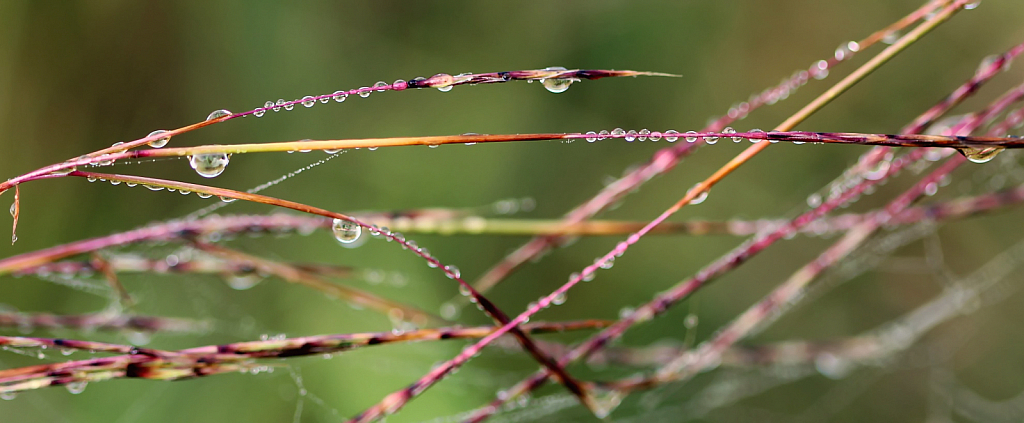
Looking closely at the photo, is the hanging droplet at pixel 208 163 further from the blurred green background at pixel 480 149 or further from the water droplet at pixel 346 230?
the blurred green background at pixel 480 149

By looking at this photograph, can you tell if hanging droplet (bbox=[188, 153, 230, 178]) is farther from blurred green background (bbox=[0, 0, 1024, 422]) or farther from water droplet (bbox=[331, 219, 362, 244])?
blurred green background (bbox=[0, 0, 1024, 422])

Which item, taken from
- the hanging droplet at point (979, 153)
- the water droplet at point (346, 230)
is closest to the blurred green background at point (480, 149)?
the water droplet at point (346, 230)

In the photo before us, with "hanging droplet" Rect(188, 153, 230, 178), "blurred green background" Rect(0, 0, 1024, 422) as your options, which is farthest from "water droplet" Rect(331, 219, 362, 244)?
"blurred green background" Rect(0, 0, 1024, 422)

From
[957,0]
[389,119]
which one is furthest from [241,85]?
[957,0]

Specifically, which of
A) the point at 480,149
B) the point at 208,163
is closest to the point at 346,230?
the point at 208,163

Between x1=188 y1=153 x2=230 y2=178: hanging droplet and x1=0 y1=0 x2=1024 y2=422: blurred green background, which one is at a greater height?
x1=0 y1=0 x2=1024 y2=422: blurred green background

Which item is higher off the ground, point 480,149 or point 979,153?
point 480,149

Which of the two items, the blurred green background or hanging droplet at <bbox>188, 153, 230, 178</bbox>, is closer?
hanging droplet at <bbox>188, 153, 230, 178</bbox>

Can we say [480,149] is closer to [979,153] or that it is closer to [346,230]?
[346,230]

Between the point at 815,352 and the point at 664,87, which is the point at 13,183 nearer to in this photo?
the point at 815,352
